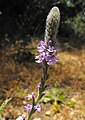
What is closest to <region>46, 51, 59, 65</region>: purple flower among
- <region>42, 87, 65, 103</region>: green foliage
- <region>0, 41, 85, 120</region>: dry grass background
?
<region>0, 41, 85, 120</region>: dry grass background

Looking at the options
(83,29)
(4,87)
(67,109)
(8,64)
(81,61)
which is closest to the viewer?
(67,109)

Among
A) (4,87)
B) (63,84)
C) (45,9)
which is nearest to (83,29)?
(45,9)

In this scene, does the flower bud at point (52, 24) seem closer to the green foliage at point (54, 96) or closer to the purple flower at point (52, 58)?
the purple flower at point (52, 58)

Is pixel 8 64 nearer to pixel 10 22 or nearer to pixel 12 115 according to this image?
pixel 12 115

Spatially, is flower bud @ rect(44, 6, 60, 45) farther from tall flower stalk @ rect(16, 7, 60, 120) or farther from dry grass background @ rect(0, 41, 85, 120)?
dry grass background @ rect(0, 41, 85, 120)

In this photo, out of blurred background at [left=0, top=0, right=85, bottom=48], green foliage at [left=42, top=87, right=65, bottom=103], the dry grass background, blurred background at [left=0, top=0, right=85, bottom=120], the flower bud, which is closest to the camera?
the flower bud

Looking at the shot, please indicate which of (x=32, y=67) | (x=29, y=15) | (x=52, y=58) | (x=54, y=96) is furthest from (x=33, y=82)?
(x=52, y=58)
